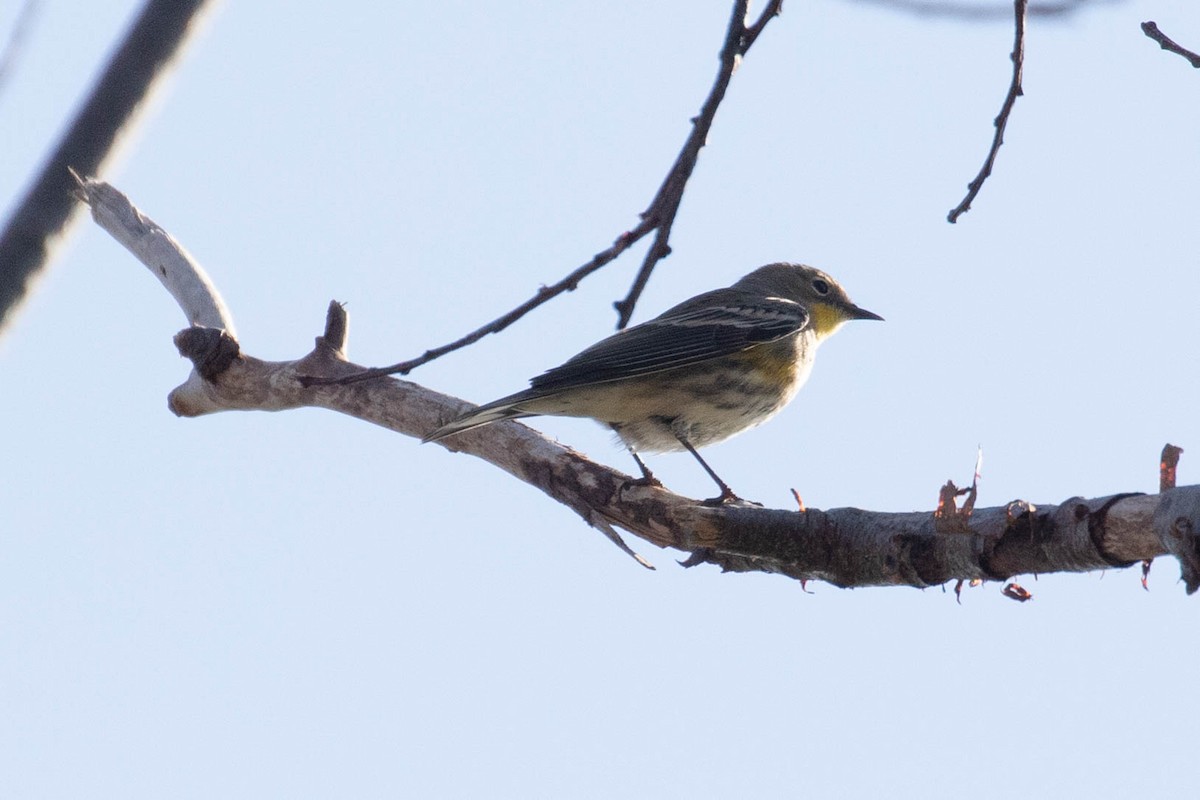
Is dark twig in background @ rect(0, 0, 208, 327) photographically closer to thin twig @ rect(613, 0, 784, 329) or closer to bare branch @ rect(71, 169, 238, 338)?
thin twig @ rect(613, 0, 784, 329)

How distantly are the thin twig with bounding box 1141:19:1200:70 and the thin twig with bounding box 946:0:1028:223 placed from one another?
521 millimetres

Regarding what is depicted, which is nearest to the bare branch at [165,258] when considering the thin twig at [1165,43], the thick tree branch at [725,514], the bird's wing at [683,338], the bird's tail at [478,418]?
the thick tree branch at [725,514]

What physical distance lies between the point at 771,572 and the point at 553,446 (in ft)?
4.69

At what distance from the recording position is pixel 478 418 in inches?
237

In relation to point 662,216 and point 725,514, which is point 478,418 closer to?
point 725,514

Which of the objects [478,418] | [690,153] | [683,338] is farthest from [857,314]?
[690,153]

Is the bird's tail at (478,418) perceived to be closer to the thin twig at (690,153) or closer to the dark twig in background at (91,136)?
the thin twig at (690,153)

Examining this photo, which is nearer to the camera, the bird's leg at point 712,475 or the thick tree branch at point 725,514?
the thick tree branch at point 725,514

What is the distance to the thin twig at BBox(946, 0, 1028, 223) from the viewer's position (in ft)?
12.8

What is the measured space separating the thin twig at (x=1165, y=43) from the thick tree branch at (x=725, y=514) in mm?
1095

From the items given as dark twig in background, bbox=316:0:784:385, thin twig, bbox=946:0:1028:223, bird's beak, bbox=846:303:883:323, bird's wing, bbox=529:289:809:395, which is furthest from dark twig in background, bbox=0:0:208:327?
bird's beak, bbox=846:303:883:323

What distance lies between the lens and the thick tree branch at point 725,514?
3.61 meters

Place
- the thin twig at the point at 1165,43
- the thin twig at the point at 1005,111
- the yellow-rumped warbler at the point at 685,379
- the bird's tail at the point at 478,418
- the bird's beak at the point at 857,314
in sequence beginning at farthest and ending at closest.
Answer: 1. the bird's beak at the point at 857,314
2. the yellow-rumped warbler at the point at 685,379
3. the bird's tail at the point at 478,418
4. the thin twig at the point at 1005,111
5. the thin twig at the point at 1165,43

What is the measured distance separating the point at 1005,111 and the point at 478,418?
2.93 m
